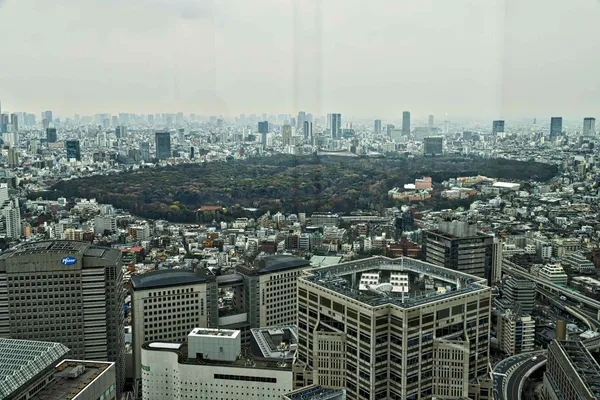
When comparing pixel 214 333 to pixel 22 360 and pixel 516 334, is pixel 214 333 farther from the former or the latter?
pixel 516 334

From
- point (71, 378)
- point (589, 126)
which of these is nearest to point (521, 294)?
point (589, 126)

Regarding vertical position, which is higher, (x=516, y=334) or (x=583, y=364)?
(x=583, y=364)

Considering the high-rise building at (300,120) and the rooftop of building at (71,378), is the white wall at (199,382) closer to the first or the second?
the rooftop of building at (71,378)

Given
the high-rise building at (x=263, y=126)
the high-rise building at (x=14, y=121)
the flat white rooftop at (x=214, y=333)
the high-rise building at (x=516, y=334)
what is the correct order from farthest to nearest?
1. the high-rise building at (x=14, y=121)
2. the high-rise building at (x=263, y=126)
3. the high-rise building at (x=516, y=334)
4. the flat white rooftop at (x=214, y=333)

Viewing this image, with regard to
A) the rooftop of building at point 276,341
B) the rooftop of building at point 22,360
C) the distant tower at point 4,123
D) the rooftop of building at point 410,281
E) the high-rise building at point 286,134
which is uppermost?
the distant tower at point 4,123

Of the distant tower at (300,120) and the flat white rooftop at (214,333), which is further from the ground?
the distant tower at (300,120)

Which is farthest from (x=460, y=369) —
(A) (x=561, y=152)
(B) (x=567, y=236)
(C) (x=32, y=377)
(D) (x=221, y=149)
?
(D) (x=221, y=149)

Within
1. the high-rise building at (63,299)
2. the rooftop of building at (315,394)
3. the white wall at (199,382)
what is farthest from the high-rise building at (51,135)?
the rooftop of building at (315,394)
